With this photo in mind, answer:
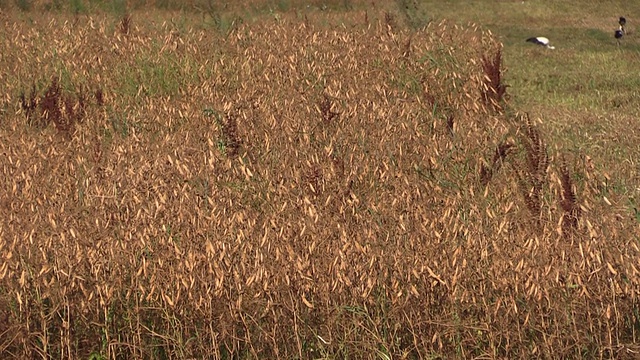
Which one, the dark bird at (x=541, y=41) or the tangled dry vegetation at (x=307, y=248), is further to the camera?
the dark bird at (x=541, y=41)

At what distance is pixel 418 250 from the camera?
3.30m

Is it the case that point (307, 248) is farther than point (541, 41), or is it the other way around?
point (541, 41)

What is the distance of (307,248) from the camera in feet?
10.9

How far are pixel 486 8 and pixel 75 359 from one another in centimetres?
1671

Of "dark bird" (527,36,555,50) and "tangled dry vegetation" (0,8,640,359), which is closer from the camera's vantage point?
"tangled dry vegetation" (0,8,640,359)

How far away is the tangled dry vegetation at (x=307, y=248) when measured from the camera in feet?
10.2

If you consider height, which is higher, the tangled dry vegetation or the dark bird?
the tangled dry vegetation

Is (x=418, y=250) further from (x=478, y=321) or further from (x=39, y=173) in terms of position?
(x=39, y=173)

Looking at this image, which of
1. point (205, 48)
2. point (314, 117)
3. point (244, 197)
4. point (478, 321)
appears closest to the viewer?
point (478, 321)

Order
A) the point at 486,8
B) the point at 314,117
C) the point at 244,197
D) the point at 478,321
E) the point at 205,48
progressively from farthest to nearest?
the point at 486,8 < the point at 205,48 < the point at 314,117 < the point at 244,197 < the point at 478,321

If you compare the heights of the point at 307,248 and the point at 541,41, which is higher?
the point at 307,248

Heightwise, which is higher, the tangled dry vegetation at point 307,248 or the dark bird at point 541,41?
the tangled dry vegetation at point 307,248

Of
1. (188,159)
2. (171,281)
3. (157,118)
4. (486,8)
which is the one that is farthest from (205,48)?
(486,8)

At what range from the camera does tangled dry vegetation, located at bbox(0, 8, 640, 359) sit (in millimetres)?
3105
